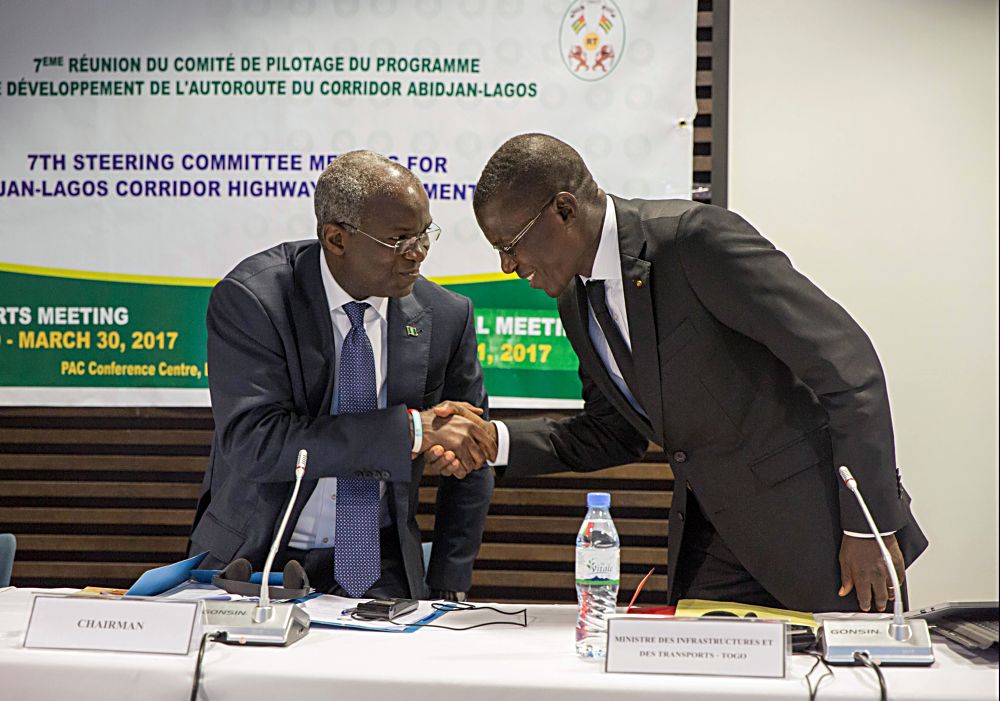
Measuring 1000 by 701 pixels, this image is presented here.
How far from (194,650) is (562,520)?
2277 millimetres

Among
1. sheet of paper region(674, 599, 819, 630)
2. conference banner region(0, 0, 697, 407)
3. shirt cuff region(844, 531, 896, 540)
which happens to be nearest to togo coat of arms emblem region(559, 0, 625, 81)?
conference banner region(0, 0, 697, 407)

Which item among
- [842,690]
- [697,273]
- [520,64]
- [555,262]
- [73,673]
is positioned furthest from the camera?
[520,64]

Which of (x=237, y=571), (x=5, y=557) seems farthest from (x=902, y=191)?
(x=5, y=557)

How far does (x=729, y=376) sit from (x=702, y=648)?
85 cm

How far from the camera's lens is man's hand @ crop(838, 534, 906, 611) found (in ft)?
7.10

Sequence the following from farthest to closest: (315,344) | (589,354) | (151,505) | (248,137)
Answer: (151,505) < (248,137) < (315,344) < (589,354)

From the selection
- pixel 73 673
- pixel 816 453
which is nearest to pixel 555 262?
pixel 816 453

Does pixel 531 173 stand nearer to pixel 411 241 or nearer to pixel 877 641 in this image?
pixel 411 241

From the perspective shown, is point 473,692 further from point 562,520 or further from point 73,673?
point 562,520

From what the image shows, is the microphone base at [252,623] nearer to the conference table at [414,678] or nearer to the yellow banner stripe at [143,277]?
the conference table at [414,678]

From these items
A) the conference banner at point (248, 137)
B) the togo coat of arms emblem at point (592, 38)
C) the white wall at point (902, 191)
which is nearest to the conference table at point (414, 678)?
the conference banner at point (248, 137)

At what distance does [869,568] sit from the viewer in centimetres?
217

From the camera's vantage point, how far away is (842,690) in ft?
5.16

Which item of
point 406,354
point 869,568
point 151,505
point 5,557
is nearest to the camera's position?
point 869,568
